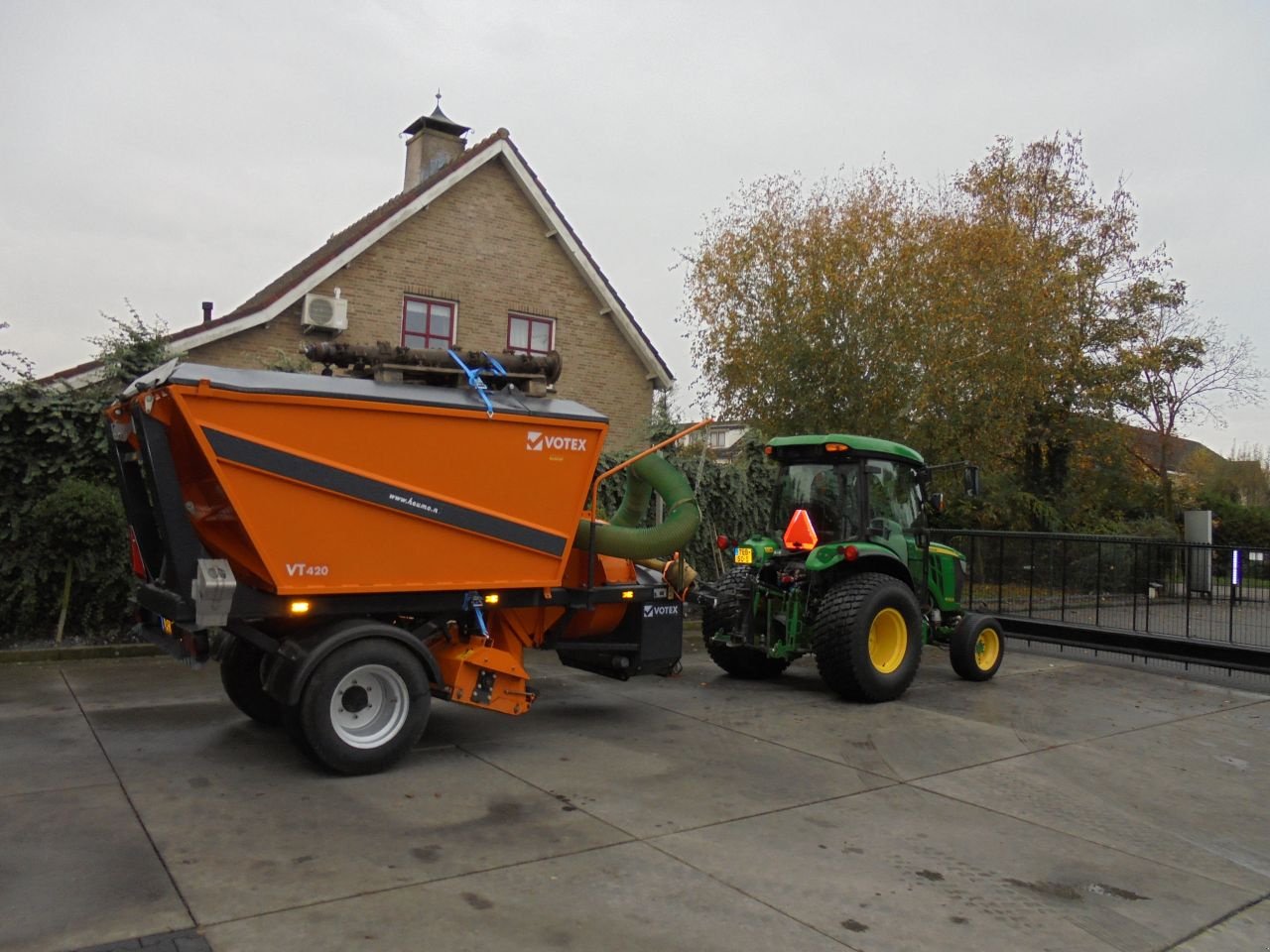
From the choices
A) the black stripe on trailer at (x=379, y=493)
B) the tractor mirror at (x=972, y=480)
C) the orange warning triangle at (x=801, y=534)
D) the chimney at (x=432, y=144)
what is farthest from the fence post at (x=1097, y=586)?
the chimney at (x=432, y=144)

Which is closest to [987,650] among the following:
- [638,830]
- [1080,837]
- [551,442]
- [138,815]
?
[1080,837]

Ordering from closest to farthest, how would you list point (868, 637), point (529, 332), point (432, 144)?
point (868, 637), point (529, 332), point (432, 144)

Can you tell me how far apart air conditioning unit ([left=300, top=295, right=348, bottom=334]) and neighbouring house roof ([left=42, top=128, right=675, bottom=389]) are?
14.7 inches

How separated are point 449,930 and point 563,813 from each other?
5.08ft

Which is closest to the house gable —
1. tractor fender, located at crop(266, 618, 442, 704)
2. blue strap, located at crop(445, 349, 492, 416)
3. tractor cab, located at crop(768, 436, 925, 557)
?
tractor cab, located at crop(768, 436, 925, 557)

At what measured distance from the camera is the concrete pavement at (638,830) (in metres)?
4.00

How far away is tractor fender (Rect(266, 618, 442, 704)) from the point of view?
5.73 m

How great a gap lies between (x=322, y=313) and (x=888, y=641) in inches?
496

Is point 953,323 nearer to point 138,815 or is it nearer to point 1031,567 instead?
point 1031,567

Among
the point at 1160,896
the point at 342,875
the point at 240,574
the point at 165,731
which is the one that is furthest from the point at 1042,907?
the point at 165,731

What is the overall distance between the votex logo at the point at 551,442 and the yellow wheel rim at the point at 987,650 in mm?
5446

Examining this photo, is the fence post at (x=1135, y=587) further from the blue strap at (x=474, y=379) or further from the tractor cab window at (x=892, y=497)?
the blue strap at (x=474, y=379)

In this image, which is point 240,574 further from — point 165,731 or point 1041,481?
point 1041,481

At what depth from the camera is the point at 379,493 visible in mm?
5961
